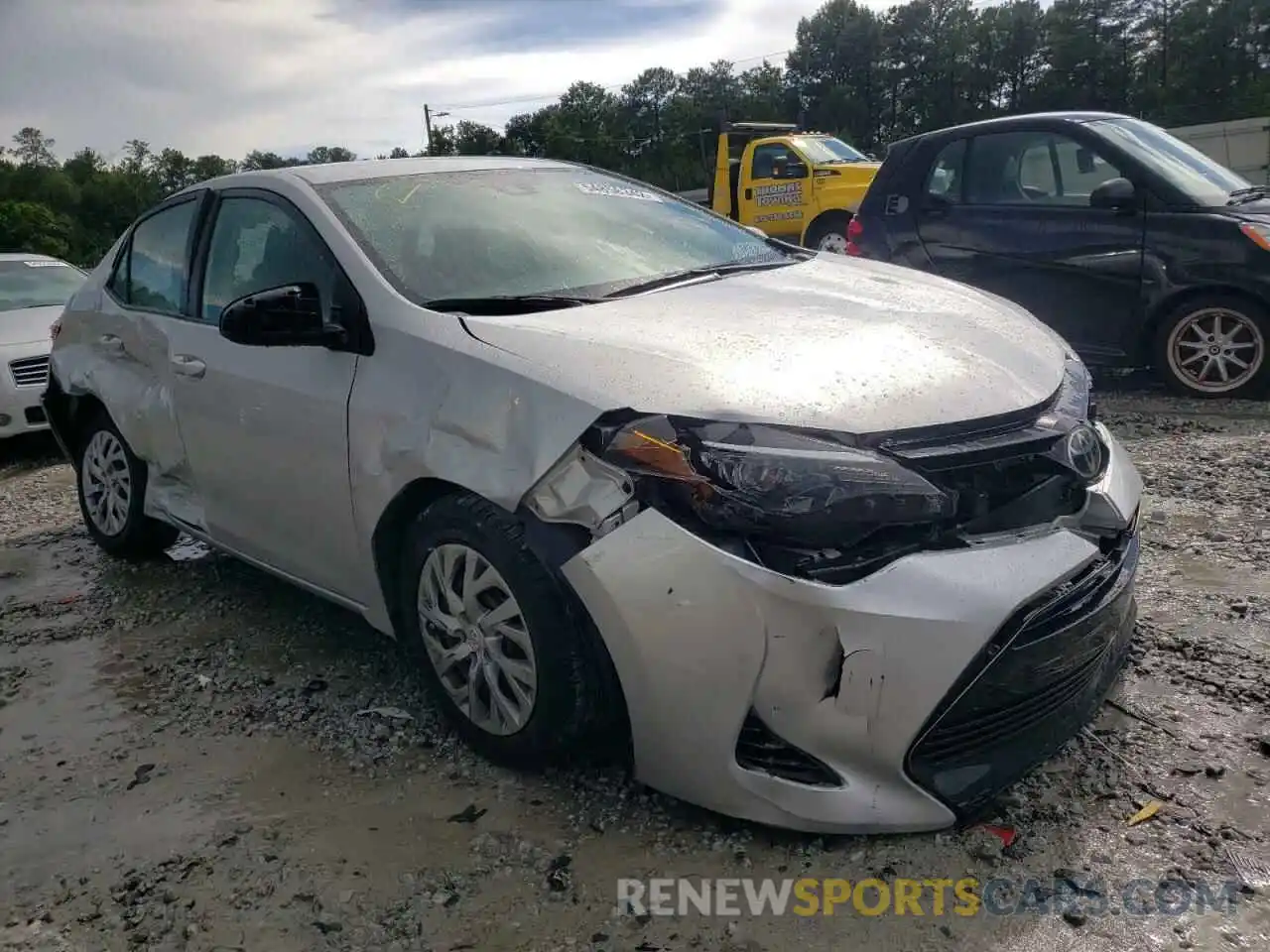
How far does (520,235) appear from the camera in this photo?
3299mm

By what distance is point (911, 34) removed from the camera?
69.2 metres

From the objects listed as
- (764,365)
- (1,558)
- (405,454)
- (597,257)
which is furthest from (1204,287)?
(1,558)

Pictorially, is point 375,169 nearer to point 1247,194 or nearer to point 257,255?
point 257,255

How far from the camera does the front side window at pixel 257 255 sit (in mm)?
3232

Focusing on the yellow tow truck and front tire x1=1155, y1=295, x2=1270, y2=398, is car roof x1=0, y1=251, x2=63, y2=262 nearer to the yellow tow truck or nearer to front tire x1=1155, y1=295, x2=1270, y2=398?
the yellow tow truck

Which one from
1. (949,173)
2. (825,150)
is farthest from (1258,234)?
(825,150)

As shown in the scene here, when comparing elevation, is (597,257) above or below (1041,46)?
below

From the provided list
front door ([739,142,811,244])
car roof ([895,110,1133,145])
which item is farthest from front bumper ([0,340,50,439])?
front door ([739,142,811,244])

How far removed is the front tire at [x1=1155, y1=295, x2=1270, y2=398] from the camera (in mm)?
5750

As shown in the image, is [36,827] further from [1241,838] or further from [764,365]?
[1241,838]

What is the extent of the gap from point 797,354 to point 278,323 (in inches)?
57.1

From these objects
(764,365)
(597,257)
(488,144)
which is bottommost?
(764,365)

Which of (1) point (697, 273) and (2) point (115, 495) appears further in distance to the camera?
(2) point (115, 495)

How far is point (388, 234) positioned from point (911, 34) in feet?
243
